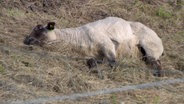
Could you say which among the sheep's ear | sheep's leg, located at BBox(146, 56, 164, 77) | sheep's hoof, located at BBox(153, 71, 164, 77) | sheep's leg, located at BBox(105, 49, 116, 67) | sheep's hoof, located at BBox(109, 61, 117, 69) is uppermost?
the sheep's ear

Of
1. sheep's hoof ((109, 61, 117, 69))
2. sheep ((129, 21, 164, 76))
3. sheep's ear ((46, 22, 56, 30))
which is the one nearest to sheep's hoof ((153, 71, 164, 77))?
sheep ((129, 21, 164, 76))

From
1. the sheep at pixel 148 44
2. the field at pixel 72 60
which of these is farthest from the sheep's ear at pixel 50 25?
the sheep at pixel 148 44

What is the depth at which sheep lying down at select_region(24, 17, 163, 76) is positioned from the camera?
885cm

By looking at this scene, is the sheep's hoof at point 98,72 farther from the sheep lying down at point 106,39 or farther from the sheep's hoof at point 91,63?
the sheep lying down at point 106,39

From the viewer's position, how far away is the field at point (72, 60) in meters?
7.30

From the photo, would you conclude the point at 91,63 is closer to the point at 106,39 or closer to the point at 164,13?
the point at 106,39

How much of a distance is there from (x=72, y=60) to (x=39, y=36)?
0.69 meters

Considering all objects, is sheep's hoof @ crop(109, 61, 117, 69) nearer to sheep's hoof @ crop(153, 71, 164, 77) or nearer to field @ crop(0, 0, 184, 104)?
field @ crop(0, 0, 184, 104)

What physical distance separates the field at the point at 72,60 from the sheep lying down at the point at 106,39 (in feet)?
0.53

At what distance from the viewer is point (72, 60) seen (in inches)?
340

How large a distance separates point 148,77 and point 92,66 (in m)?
0.89

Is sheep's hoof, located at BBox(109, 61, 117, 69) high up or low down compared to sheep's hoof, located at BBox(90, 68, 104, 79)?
up

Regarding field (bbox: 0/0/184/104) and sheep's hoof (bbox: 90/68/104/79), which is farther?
sheep's hoof (bbox: 90/68/104/79)

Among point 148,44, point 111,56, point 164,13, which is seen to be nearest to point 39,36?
point 111,56
